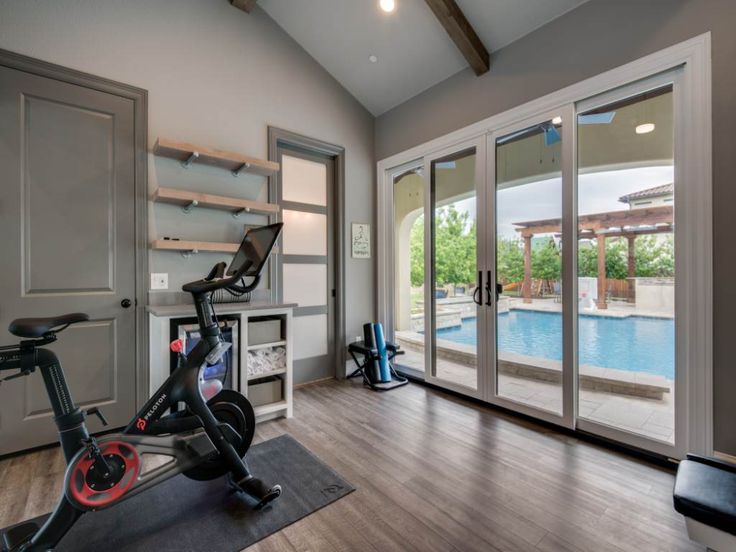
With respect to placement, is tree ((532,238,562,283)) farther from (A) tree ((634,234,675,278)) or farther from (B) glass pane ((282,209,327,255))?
(B) glass pane ((282,209,327,255))

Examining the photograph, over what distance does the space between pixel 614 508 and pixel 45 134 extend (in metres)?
4.19

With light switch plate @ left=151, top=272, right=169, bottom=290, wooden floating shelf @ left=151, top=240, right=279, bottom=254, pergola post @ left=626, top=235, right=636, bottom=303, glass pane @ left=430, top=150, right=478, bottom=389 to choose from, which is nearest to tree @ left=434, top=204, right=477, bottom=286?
glass pane @ left=430, top=150, right=478, bottom=389

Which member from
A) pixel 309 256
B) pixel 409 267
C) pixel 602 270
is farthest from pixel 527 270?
pixel 309 256

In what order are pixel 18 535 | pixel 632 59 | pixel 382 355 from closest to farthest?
pixel 18 535 → pixel 632 59 → pixel 382 355

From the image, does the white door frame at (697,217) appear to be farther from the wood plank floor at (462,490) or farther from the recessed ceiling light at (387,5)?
the recessed ceiling light at (387,5)

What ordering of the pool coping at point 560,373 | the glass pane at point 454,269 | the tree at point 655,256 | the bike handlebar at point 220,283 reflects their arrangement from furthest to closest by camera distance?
the glass pane at point 454,269 → the pool coping at point 560,373 → the tree at point 655,256 → the bike handlebar at point 220,283

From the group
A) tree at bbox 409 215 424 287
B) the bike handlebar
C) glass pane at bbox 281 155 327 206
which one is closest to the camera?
the bike handlebar

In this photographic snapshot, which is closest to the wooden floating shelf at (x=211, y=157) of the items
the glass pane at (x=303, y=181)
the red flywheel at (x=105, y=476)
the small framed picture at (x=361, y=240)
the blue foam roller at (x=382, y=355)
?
the glass pane at (x=303, y=181)

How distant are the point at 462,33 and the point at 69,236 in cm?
344

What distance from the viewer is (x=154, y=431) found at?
1.79 meters

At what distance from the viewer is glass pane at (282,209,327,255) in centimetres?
371

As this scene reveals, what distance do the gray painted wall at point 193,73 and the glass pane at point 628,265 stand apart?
105 inches

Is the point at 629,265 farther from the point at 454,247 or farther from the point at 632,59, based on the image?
the point at 454,247

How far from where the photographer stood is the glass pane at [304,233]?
12.2 feet
